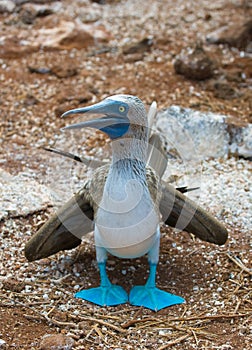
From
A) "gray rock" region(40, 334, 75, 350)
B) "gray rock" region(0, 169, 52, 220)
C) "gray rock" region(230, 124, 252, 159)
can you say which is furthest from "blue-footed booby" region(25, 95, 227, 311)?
"gray rock" region(230, 124, 252, 159)

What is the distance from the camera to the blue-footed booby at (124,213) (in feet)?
10.8

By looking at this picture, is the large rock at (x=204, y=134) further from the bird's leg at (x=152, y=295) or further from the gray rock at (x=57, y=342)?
the gray rock at (x=57, y=342)

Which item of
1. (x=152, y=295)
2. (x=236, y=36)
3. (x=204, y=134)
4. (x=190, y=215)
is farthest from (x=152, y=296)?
(x=236, y=36)

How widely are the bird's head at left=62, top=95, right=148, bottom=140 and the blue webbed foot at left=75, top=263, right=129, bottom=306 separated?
83 centimetres

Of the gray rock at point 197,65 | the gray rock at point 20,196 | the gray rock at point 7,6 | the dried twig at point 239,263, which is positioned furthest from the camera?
the gray rock at point 7,6

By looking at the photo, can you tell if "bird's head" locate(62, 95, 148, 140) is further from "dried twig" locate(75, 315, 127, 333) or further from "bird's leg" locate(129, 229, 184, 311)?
"dried twig" locate(75, 315, 127, 333)

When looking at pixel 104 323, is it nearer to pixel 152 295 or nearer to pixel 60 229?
pixel 152 295

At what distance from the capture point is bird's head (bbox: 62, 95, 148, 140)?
3.20 m

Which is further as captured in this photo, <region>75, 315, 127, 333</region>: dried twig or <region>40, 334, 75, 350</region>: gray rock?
<region>75, 315, 127, 333</region>: dried twig

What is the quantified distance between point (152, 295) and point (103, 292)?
274 millimetres

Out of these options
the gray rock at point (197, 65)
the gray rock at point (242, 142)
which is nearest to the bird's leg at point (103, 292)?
the gray rock at point (242, 142)

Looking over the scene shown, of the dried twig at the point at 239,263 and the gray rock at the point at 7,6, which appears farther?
the gray rock at the point at 7,6

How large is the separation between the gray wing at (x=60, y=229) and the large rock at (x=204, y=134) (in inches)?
60.5

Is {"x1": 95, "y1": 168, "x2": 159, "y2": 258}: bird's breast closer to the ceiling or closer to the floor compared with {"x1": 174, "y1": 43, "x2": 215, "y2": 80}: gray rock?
closer to the ceiling
